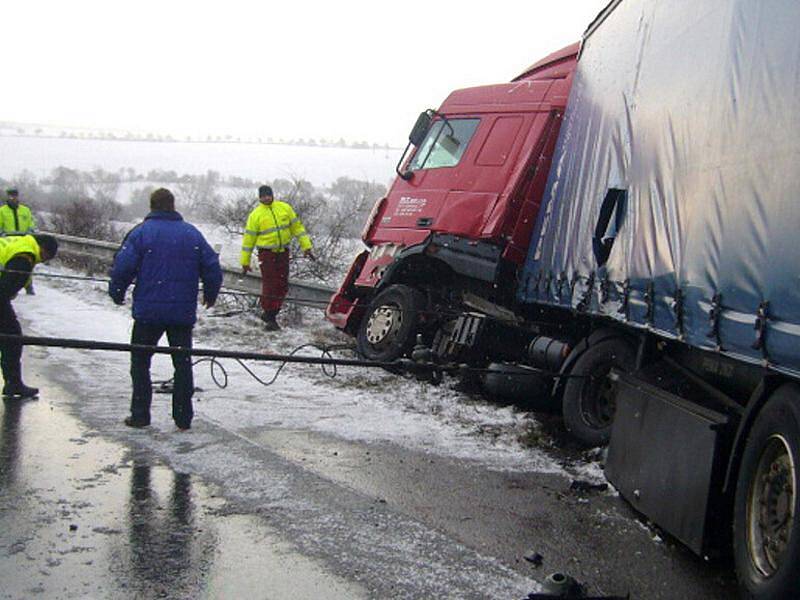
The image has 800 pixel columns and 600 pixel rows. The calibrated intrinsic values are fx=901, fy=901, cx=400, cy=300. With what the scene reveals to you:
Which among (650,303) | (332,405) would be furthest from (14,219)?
(650,303)

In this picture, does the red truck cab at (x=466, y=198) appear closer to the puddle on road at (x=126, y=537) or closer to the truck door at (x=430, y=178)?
the truck door at (x=430, y=178)

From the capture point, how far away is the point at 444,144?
365 inches

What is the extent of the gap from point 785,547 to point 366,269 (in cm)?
650

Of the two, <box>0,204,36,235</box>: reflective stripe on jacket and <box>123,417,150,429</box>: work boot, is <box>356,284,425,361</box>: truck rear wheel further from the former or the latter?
<box>0,204,36,235</box>: reflective stripe on jacket

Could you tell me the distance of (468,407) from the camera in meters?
7.59

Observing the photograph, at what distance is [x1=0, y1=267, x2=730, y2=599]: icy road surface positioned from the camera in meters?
4.12

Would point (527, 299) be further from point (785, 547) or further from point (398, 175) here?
point (785, 547)

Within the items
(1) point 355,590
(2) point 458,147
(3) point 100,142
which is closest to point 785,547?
(1) point 355,590

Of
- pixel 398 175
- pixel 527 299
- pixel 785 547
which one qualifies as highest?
pixel 398 175

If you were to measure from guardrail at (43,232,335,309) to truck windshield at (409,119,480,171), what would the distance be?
5.98 feet

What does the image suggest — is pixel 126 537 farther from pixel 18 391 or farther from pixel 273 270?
pixel 273 270

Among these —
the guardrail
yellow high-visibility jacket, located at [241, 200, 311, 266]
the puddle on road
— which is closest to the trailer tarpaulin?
the puddle on road

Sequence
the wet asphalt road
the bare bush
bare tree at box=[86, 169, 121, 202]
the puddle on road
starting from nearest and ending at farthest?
the puddle on road
the wet asphalt road
the bare bush
bare tree at box=[86, 169, 121, 202]

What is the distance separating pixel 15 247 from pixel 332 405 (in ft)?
9.01
